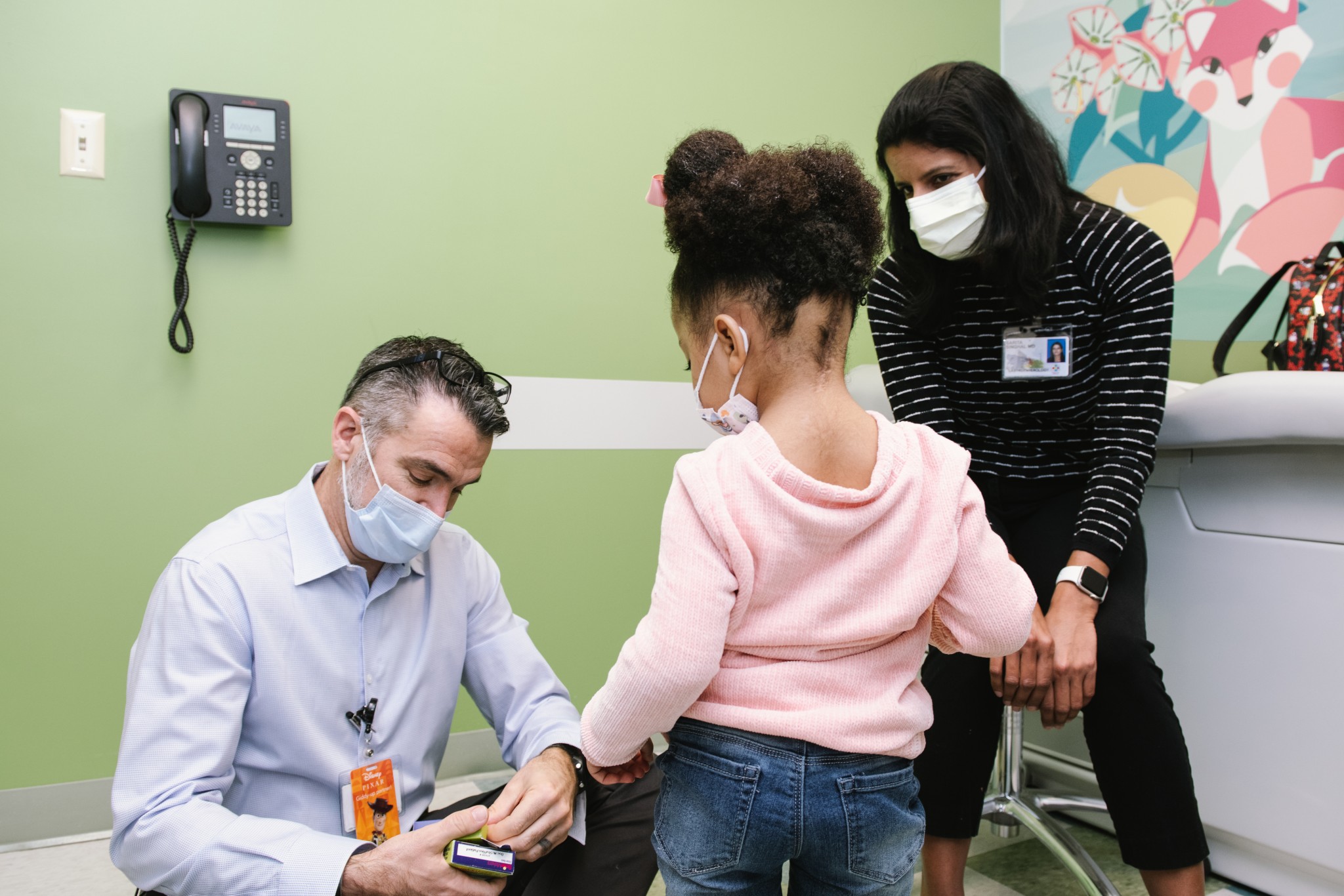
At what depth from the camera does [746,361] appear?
92 cm

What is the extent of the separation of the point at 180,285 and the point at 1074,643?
1796 mm

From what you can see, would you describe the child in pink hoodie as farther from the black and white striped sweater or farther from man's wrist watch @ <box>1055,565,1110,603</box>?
the black and white striped sweater

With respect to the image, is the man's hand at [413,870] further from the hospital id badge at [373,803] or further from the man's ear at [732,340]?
the man's ear at [732,340]

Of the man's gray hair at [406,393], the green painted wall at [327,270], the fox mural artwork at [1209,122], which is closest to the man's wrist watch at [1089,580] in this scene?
the man's gray hair at [406,393]

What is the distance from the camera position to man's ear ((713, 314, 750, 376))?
2.98 ft

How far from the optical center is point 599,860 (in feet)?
4.15

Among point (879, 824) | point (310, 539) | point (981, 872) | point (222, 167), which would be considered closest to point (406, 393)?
point (310, 539)

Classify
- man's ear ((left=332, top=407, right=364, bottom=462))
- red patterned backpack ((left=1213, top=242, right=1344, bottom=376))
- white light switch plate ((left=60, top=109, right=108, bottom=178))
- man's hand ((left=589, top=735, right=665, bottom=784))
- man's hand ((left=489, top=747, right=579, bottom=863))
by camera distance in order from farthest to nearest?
1. white light switch plate ((left=60, top=109, right=108, bottom=178))
2. red patterned backpack ((left=1213, top=242, right=1344, bottom=376))
3. man's ear ((left=332, top=407, right=364, bottom=462))
4. man's hand ((left=489, top=747, right=579, bottom=863))
5. man's hand ((left=589, top=735, right=665, bottom=784))

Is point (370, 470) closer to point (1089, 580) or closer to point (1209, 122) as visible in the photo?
point (1089, 580)

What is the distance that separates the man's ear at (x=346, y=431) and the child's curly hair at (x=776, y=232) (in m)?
0.52

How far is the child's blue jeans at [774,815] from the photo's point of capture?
0.87 metres

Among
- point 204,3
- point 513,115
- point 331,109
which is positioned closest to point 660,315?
point 513,115

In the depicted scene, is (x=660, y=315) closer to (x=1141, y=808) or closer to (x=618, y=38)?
(x=618, y=38)

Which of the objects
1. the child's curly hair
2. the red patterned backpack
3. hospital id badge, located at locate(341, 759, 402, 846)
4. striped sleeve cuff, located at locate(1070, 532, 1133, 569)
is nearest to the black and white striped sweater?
striped sleeve cuff, located at locate(1070, 532, 1133, 569)
